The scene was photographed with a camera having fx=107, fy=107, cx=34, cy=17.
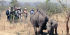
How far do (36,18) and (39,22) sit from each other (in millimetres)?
290

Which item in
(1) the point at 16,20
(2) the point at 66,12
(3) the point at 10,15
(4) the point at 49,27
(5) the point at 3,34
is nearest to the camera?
(2) the point at 66,12

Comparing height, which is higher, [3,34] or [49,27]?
[49,27]

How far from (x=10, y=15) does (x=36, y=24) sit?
5117 mm

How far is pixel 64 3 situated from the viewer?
5582 mm

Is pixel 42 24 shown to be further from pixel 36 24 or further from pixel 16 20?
pixel 16 20

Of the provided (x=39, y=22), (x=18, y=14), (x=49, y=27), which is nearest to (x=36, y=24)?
(x=39, y=22)

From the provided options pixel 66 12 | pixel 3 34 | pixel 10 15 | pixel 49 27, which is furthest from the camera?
pixel 10 15

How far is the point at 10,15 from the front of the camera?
10.7 meters

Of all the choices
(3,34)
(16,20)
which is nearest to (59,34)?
(3,34)

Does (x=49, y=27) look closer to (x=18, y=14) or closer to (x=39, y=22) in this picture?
(x=39, y=22)

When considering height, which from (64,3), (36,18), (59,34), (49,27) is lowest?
(59,34)

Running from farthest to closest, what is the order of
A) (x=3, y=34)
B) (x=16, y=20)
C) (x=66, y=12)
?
(x=16, y=20) → (x=3, y=34) → (x=66, y=12)

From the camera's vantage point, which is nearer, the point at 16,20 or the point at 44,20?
the point at 44,20

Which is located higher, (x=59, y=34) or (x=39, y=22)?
(x=39, y=22)
